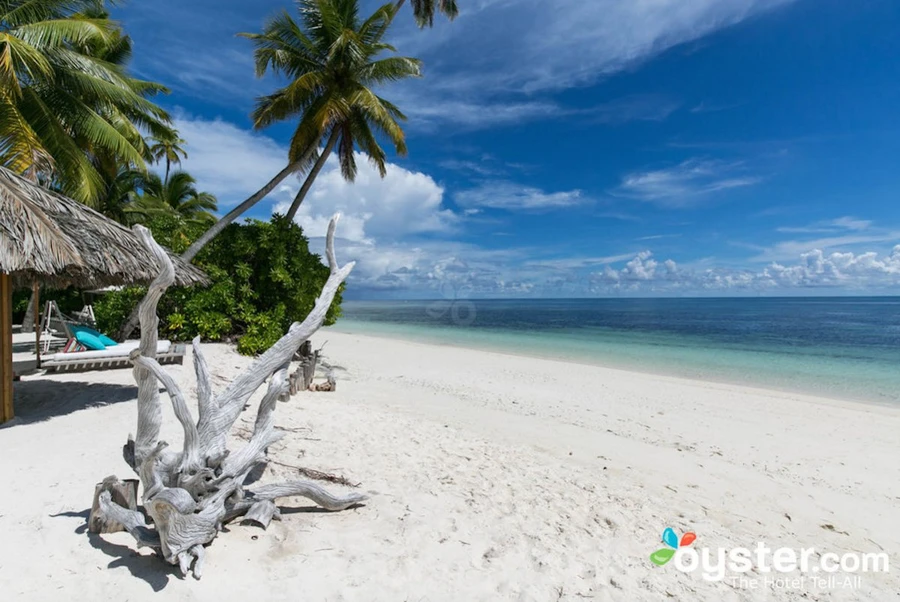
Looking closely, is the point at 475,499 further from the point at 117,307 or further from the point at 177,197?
the point at 177,197

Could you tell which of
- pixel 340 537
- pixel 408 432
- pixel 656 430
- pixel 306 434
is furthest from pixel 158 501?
pixel 656 430

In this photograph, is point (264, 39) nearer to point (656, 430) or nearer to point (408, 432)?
point (408, 432)

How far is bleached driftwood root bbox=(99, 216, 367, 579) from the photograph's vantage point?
2932mm

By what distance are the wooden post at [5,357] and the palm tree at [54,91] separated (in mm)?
4078

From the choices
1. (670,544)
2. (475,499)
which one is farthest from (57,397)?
(670,544)

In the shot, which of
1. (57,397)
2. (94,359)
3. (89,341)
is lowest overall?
(57,397)

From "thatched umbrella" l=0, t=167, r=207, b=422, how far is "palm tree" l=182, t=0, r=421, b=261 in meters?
6.33

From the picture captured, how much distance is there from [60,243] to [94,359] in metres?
3.15

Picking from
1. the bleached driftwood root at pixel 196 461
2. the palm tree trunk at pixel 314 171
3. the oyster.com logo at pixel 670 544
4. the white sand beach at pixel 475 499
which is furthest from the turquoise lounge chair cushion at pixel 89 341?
the oyster.com logo at pixel 670 544

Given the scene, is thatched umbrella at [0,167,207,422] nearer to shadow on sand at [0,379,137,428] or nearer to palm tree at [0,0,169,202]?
shadow on sand at [0,379,137,428]

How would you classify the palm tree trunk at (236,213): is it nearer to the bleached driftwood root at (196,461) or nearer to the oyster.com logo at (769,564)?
the bleached driftwood root at (196,461)

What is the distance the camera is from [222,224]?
38.5 feet

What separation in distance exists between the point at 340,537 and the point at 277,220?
34.5 ft

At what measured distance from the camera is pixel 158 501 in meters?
2.88
